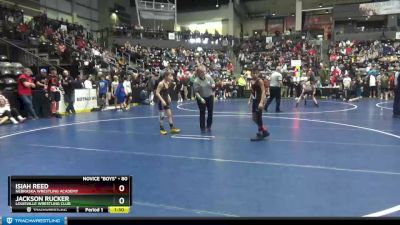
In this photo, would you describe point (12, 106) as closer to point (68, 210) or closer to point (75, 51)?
point (75, 51)

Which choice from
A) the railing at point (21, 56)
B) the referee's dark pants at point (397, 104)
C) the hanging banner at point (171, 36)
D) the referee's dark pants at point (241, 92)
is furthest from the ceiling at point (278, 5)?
the referee's dark pants at point (397, 104)

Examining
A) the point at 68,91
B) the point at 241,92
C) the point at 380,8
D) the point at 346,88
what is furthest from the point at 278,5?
the point at 68,91

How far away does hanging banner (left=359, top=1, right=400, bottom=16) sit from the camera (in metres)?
36.5

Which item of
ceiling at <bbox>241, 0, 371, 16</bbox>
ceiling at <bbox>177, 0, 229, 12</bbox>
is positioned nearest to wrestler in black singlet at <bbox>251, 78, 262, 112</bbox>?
ceiling at <bbox>241, 0, 371, 16</bbox>

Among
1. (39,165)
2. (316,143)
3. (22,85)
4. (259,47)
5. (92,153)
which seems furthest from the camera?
(259,47)

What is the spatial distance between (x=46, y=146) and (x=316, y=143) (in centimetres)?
527

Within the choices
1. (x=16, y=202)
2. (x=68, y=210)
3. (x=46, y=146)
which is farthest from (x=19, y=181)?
(x=46, y=146)

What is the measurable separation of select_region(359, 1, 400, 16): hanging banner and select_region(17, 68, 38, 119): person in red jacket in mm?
33435

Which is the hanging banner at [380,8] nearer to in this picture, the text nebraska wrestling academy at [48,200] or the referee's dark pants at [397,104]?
the referee's dark pants at [397,104]

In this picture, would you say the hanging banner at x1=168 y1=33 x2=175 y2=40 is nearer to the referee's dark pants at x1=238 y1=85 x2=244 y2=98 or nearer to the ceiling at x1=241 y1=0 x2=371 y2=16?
the referee's dark pants at x1=238 y1=85 x2=244 y2=98

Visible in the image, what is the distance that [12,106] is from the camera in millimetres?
12969
